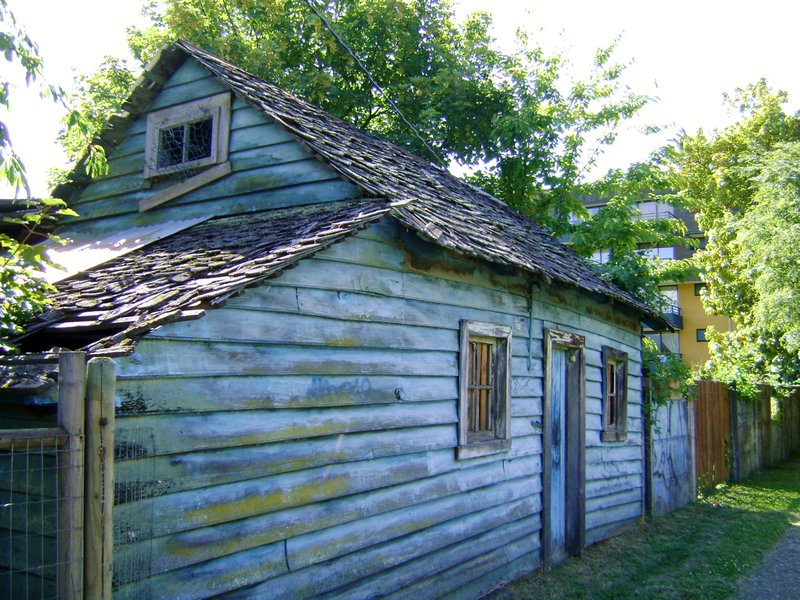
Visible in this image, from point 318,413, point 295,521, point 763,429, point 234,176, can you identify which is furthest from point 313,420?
point 763,429

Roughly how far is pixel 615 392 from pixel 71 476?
29.1ft

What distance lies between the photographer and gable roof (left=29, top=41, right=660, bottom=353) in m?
4.28

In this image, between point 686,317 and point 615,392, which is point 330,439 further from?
point 686,317

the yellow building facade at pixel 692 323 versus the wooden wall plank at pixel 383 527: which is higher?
the yellow building facade at pixel 692 323

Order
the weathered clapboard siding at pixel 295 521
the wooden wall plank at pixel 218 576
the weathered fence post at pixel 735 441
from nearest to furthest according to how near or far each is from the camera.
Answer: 1. the wooden wall plank at pixel 218 576
2. the weathered clapboard siding at pixel 295 521
3. the weathered fence post at pixel 735 441

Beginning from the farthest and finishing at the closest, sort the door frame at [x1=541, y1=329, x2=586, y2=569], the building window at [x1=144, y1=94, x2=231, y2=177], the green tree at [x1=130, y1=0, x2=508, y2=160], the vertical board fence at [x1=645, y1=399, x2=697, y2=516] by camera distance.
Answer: the green tree at [x1=130, y1=0, x2=508, y2=160], the vertical board fence at [x1=645, y1=399, x2=697, y2=516], the door frame at [x1=541, y1=329, x2=586, y2=569], the building window at [x1=144, y1=94, x2=231, y2=177]

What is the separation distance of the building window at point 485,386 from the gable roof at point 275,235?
Answer: 0.76m

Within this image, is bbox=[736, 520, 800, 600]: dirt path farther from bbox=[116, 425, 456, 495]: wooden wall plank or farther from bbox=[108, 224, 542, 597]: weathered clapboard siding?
bbox=[116, 425, 456, 495]: wooden wall plank

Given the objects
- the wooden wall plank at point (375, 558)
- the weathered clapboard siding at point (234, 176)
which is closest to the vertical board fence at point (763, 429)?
the wooden wall plank at point (375, 558)

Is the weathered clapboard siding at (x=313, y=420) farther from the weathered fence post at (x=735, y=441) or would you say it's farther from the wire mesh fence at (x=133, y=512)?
the weathered fence post at (x=735, y=441)

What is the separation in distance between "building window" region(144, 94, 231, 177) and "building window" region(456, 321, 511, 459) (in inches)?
124

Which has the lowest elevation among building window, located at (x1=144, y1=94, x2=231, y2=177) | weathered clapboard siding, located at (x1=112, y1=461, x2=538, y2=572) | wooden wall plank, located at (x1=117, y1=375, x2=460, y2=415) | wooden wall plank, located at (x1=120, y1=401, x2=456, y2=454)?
weathered clapboard siding, located at (x1=112, y1=461, x2=538, y2=572)

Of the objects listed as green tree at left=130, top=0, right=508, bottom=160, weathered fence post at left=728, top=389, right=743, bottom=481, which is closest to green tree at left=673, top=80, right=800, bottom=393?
weathered fence post at left=728, top=389, right=743, bottom=481

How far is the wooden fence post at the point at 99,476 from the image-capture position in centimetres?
331
